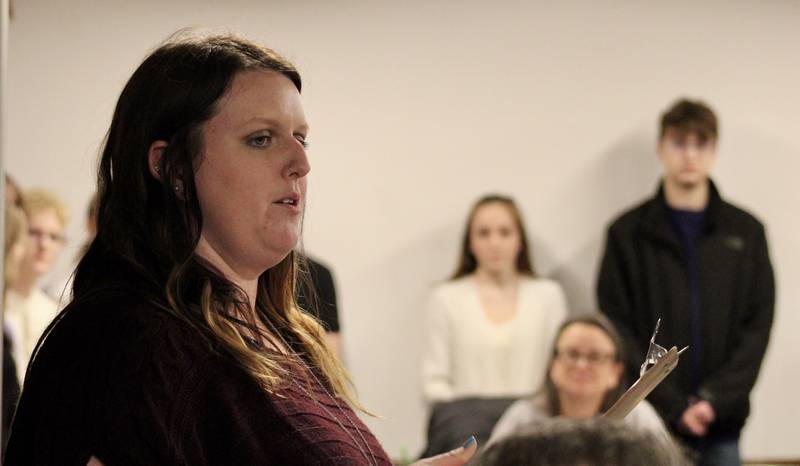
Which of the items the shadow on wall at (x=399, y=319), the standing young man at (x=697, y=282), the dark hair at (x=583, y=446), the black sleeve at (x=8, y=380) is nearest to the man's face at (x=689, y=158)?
the standing young man at (x=697, y=282)

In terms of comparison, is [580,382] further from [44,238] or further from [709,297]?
[44,238]

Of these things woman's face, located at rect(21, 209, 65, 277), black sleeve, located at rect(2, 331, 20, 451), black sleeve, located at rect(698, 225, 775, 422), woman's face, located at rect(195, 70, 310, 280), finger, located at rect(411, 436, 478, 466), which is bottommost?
black sleeve, located at rect(698, 225, 775, 422)

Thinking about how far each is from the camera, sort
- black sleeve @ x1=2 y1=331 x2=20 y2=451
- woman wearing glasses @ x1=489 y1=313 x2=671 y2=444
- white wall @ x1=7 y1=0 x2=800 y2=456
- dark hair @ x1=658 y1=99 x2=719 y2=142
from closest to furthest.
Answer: black sleeve @ x1=2 y1=331 x2=20 y2=451 < woman wearing glasses @ x1=489 y1=313 x2=671 y2=444 < dark hair @ x1=658 y1=99 x2=719 y2=142 < white wall @ x1=7 y1=0 x2=800 y2=456

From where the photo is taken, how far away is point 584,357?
146 inches

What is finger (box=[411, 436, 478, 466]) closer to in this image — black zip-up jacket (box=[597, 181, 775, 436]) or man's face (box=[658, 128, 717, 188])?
black zip-up jacket (box=[597, 181, 775, 436])

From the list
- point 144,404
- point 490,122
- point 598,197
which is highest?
point 490,122

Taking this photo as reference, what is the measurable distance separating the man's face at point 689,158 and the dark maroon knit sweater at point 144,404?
147 inches

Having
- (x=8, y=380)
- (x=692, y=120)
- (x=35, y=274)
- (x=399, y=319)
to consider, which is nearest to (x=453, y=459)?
(x=8, y=380)

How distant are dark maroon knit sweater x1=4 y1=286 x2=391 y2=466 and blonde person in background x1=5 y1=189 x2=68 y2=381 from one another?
7.48 ft

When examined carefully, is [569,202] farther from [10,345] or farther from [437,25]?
[10,345]

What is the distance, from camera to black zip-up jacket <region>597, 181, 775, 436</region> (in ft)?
15.0

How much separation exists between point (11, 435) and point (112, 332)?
153 millimetres

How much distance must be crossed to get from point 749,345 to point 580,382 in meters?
1.18

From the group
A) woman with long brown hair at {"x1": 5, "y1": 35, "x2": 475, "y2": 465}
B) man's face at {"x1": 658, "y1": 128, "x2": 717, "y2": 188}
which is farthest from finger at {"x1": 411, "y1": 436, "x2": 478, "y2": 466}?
man's face at {"x1": 658, "y1": 128, "x2": 717, "y2": 188}
